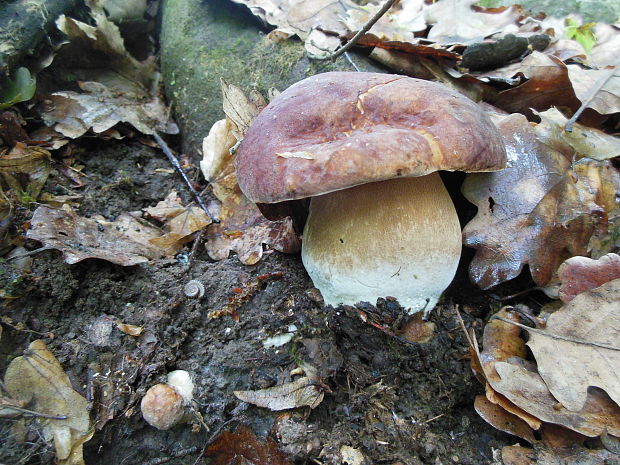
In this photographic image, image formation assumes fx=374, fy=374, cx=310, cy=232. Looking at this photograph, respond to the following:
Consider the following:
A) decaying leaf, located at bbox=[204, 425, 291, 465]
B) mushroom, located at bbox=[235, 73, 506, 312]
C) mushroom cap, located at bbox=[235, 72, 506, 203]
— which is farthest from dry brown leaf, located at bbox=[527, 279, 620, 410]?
decaying leaf, located at bbox=[204, 425, 291, 465]

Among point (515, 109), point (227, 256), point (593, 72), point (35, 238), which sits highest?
point (593, 72)

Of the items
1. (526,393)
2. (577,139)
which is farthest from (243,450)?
(577,139)

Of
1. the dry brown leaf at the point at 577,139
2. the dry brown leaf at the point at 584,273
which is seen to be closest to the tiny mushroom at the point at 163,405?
the dry brown leaf at the point at 584,273

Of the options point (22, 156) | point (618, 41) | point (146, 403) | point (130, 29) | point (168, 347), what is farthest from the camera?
point (130, 29)

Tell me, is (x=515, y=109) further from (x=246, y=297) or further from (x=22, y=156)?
(x=22, y=156)

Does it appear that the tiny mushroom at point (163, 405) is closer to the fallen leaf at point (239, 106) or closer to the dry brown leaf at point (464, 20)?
the fallen leaf at point (239, 106)

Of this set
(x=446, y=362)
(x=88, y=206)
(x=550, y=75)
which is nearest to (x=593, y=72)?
(x=550, y=75)

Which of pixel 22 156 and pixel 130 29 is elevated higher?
pixel 130 29
